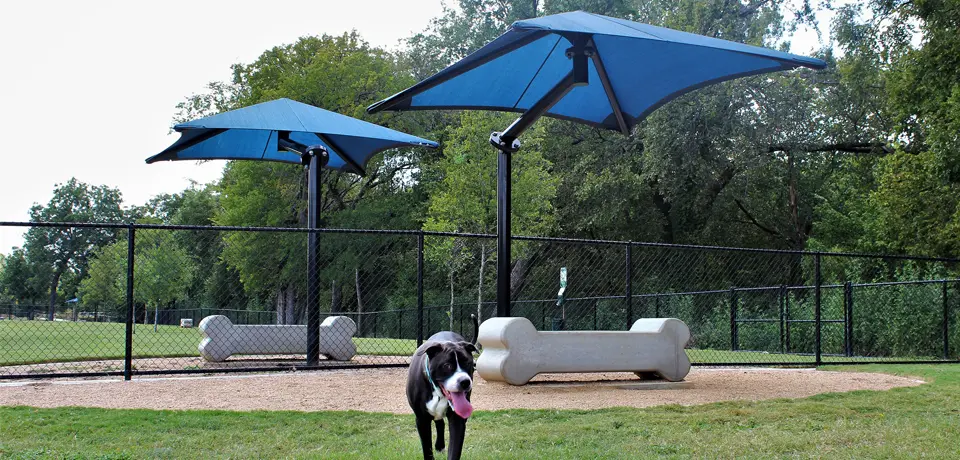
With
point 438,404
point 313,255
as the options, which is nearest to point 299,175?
point 313,255

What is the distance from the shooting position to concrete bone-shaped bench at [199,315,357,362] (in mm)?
10930

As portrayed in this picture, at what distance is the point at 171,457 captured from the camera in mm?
4637

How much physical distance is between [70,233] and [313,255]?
3090 inches


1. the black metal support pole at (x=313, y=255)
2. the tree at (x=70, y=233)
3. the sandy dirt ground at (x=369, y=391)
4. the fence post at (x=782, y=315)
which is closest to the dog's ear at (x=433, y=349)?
the sandy dirt ground at (x=369, y=391)

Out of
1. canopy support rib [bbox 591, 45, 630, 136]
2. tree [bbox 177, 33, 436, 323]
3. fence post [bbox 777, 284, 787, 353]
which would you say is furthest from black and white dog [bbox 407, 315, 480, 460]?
tree [bbox 177, 33, 436, 323]

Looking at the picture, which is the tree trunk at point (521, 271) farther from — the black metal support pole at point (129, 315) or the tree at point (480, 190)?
the black metal support pole at point (129, 315)

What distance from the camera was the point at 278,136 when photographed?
1126 centimetres

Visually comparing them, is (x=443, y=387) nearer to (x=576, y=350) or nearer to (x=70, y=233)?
(x=576, y=350)

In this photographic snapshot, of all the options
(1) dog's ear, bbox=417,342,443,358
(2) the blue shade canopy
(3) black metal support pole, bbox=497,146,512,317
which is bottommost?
(1) dog's ear, bbox=417,342,443,358

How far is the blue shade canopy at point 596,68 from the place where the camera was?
7.44 meters

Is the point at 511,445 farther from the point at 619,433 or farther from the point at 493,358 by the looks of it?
the point at 493,358

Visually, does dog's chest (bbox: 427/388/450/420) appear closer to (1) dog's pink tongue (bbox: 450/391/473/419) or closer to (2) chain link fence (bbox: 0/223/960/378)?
(1) dog's pink tongue (bbox: 450/391/473/419)

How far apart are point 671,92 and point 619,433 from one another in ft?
16.2

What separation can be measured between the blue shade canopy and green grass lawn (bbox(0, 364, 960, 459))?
126 inches
